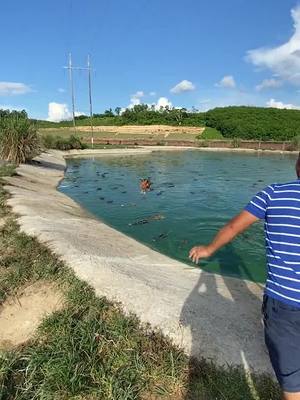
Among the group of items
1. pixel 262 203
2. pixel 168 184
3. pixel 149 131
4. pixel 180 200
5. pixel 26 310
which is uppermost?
pixel 262 203

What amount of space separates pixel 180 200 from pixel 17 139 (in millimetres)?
9772

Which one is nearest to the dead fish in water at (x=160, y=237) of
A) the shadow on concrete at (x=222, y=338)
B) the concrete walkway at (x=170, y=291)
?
the concrete walkway at (x=170, y=291)

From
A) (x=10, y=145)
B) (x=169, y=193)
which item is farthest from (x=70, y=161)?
(x=169, y=193)

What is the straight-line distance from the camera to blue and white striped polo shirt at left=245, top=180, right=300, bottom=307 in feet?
8.98

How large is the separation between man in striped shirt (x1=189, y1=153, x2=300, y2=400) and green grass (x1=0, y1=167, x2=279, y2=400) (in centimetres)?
139

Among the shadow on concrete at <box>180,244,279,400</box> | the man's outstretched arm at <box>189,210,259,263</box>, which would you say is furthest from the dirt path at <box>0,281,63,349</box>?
the man's outstretched arm at <box>189,210,259,263</box>

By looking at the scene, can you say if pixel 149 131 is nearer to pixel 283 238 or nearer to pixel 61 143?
pixel 61 143

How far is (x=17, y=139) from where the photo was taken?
21.8m

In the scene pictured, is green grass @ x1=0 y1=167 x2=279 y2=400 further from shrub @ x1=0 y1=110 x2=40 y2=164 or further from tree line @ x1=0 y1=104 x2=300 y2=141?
tree line @ x1=0 y1=104 x2=300 y2=141

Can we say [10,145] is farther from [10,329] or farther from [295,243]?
[295,243]

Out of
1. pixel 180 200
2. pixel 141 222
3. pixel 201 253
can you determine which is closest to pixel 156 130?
pixel 180 200

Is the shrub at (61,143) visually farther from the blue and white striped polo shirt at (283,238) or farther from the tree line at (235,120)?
the blue and white striped polo shirt at (283,238)

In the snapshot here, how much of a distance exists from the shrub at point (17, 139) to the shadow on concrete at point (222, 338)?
17.4 metres

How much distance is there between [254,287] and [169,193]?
12.6 meters
